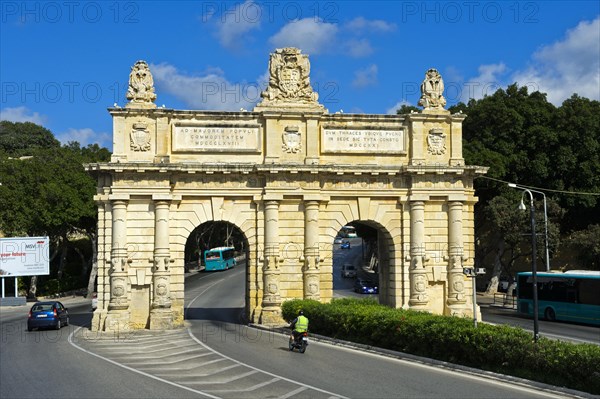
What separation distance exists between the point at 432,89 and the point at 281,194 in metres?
9.32

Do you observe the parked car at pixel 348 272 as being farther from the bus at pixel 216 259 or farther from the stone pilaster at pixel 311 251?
the stone pilaster at pixel 311 251

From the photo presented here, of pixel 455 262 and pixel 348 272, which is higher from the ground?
pixel 455 262

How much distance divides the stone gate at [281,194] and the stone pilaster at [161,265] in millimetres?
61

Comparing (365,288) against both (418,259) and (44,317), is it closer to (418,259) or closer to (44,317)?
(418,259)

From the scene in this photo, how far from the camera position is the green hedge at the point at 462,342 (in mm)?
16969

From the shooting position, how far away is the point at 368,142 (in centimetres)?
3509

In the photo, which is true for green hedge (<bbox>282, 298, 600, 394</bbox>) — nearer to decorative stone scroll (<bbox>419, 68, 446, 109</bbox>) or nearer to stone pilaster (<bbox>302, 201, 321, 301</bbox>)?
stone pilaster (<bbox>302, 201, 321, 301</bbox>)

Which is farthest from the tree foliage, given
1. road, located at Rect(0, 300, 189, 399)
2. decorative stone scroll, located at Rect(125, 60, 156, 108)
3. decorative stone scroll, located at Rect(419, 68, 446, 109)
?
road, located at Rect(0, 300, 189, 399)

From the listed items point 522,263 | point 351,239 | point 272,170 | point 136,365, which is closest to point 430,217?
point 272,170

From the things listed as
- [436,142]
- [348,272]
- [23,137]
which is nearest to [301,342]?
[436,142]

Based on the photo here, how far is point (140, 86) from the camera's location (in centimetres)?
3388

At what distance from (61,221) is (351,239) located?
106481mm

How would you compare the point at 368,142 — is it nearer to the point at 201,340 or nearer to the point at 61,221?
the point at 201,340

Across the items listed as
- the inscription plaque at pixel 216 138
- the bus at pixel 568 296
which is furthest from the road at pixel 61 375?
the bus at pixel 568 296
